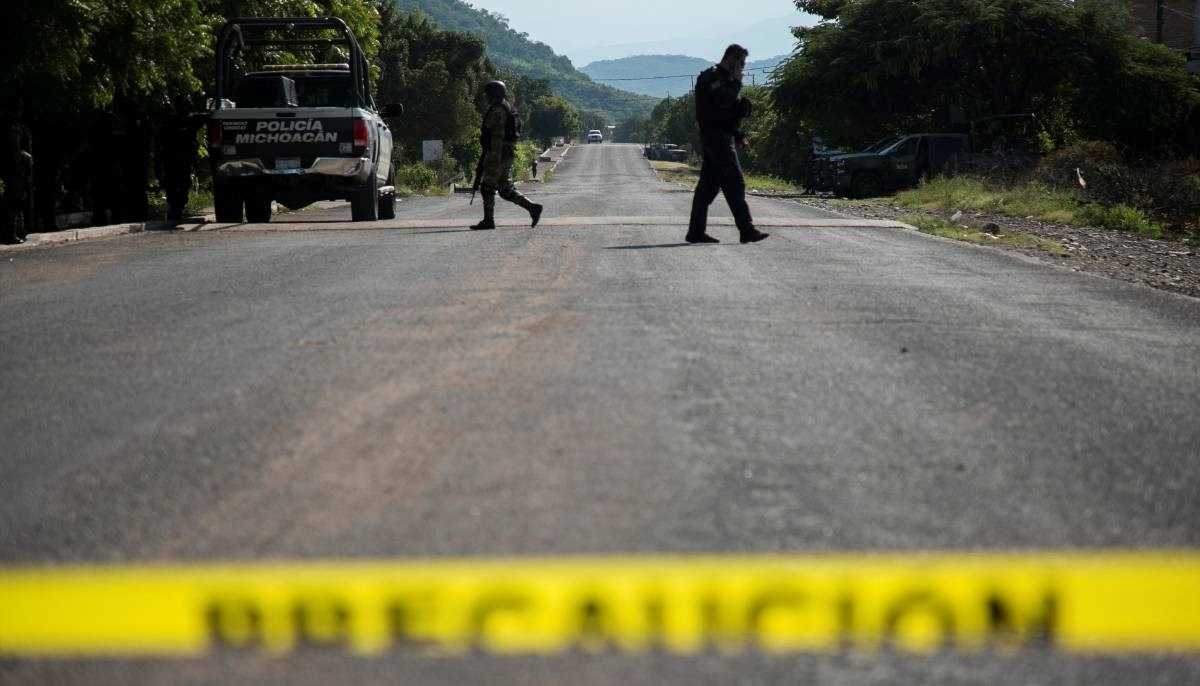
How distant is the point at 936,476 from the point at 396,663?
2145 millimetres

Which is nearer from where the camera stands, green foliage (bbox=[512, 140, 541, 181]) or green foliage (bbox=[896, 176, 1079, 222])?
green foliage (bbox=[896, 176, 1079, 222])

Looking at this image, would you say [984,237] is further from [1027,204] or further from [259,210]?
[259,210]

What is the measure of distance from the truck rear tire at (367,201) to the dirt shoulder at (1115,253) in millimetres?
7383

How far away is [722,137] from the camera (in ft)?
45.4

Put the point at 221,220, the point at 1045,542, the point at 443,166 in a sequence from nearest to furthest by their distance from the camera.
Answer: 1. the point at 1045,542
2. the point at 221,220
3. the point at 443,166

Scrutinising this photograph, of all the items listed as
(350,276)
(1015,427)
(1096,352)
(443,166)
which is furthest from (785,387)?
(443,166)

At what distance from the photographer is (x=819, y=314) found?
827 cm

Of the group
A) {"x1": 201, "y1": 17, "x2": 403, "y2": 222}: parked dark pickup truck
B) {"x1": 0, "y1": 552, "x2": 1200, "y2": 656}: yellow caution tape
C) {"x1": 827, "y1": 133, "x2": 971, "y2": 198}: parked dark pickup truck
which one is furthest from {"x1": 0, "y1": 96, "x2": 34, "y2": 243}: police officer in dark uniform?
{"x1": 827, "y1": 133, "x2": 971, "y2": 198}: parked dark pickup truck

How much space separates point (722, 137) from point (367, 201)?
7260 mm

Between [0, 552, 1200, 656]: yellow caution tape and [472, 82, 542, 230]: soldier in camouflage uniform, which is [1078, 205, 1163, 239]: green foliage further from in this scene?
[0, 552, 1200, 656]: yellow caution tape

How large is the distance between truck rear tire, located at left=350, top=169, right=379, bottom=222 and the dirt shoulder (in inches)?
291

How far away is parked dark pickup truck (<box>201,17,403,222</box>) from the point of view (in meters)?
17.7

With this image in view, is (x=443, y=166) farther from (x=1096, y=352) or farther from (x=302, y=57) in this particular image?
(x=1096, y=352)

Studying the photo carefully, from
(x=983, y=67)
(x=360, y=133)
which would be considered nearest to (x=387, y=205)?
(x=360, y=133)
